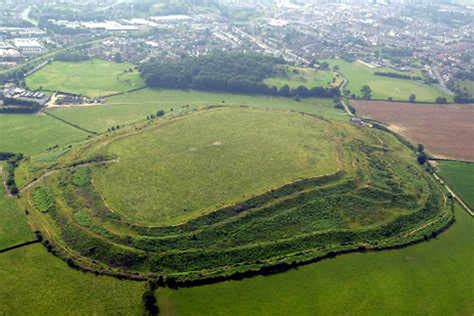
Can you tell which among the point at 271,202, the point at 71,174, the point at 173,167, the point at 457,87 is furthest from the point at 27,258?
the point at 457,87

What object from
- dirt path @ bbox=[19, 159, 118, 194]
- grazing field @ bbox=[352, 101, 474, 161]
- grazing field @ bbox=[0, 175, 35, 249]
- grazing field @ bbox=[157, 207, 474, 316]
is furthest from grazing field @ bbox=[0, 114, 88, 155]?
grazing field @ bbox=[352, 101, 474, 161]

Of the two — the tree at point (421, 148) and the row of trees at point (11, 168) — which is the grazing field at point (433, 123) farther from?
the row of trees at point (11, 168)

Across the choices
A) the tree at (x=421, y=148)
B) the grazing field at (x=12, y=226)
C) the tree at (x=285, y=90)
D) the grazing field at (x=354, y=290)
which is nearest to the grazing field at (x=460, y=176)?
the tree at (x=421, y=148)

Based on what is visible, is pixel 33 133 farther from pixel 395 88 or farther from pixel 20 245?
pixel 395 88

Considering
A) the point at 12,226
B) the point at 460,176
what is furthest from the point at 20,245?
the point at 460,176

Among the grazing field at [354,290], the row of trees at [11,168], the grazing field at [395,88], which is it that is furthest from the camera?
the grazing field at [395,88]
